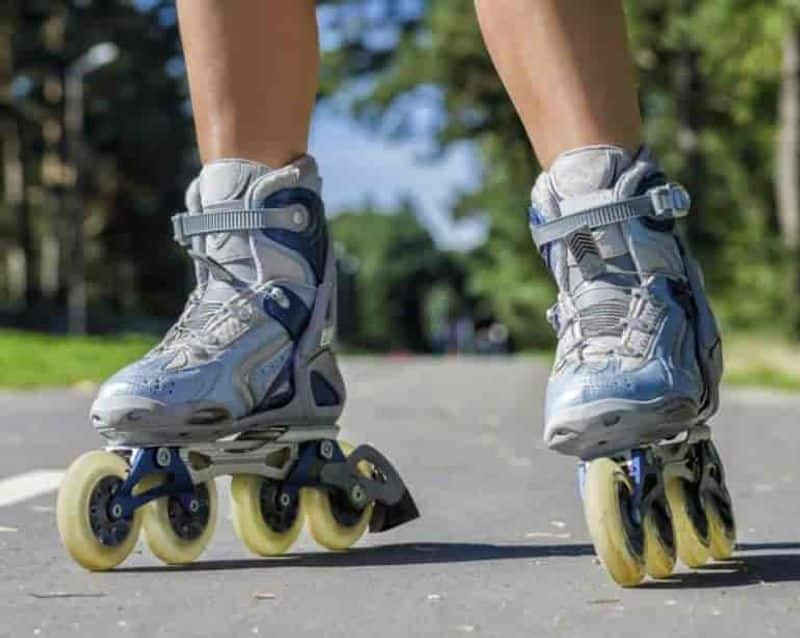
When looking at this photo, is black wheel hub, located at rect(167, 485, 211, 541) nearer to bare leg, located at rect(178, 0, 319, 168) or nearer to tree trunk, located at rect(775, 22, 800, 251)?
bare leg, located at rect(178, 0, 319, 168)

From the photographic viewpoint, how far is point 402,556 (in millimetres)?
2904

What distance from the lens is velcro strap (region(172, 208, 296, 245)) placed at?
116 inches

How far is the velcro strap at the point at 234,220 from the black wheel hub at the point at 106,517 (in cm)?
44

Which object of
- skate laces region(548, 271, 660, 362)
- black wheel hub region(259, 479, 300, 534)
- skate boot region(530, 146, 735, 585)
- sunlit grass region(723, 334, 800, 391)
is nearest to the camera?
skate boot region(530, 146, 735, 585)

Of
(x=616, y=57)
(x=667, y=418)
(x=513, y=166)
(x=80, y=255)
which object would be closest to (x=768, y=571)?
(x=667, y=418)

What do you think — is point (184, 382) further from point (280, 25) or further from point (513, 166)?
point (513, 166)

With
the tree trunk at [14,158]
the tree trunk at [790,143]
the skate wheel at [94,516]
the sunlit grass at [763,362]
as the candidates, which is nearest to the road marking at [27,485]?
the skate wheel at [94,516]

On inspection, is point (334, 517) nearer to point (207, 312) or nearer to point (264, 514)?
point (264, 514)

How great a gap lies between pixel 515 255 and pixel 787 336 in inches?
889

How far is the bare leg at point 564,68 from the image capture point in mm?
2699

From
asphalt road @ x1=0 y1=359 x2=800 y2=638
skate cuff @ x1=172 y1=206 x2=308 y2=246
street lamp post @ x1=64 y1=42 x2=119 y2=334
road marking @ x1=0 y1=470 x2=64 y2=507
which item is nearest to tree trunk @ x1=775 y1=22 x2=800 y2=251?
street lamp post @ x1=64 y1=42 x2=119 y2=334

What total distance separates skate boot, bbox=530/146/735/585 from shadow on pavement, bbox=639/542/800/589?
2 cm

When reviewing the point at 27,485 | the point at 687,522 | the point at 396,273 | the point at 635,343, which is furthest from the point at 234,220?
the point at 396,273

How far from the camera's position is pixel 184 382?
2.81 metres
